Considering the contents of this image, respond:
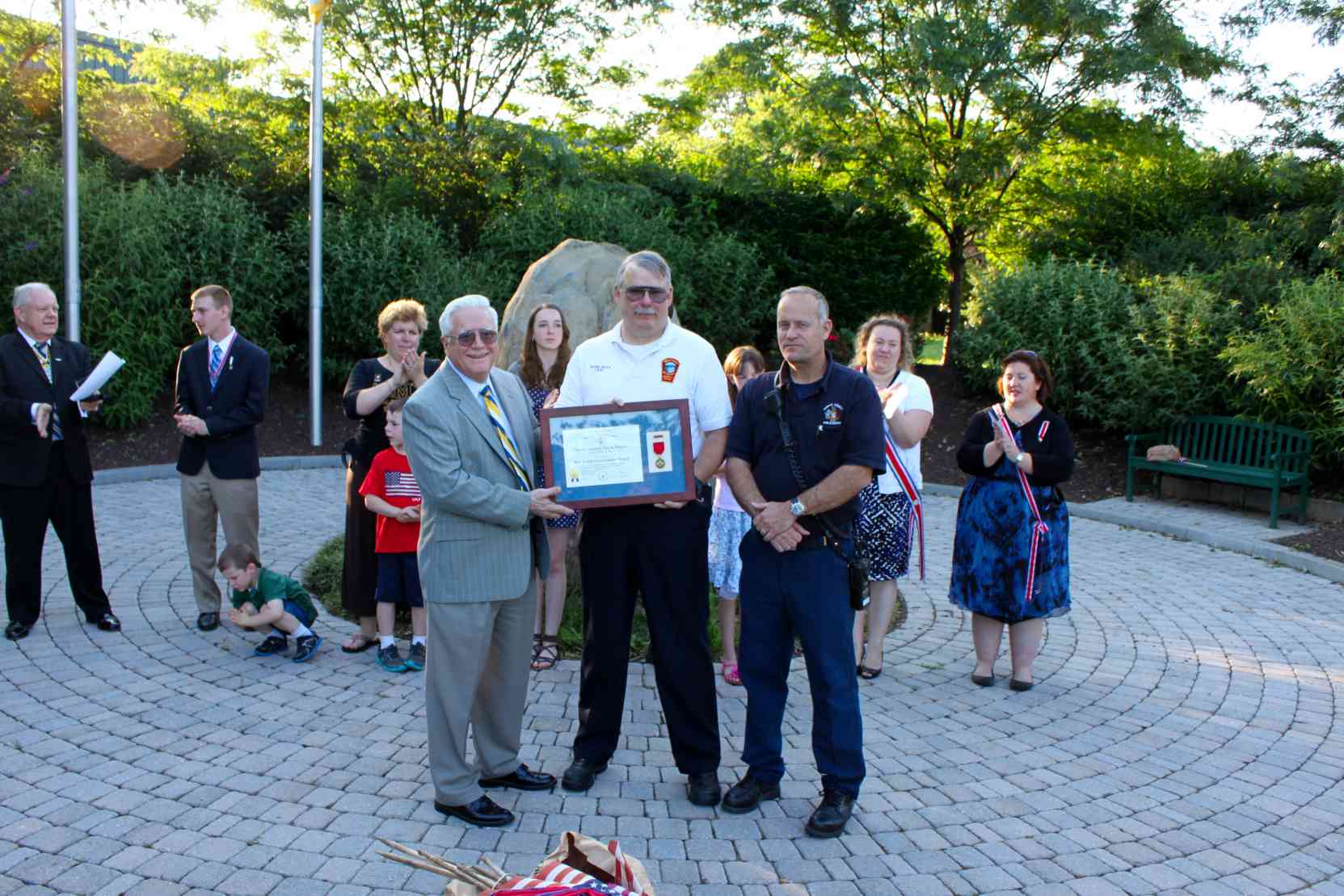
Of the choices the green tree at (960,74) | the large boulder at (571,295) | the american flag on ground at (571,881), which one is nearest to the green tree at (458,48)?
the green tree at (960,74)

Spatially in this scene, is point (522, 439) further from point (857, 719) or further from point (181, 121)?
point (181, 121)

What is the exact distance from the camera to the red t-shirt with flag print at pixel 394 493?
5.86 metres

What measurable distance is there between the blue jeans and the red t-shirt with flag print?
7.80 feet

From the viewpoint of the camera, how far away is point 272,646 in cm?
605

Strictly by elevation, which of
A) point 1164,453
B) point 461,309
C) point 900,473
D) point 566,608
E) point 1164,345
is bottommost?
point 566,608

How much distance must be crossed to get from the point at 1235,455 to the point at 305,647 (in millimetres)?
10583

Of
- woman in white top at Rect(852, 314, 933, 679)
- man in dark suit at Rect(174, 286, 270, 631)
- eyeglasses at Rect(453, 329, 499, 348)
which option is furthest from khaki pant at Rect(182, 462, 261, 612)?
woman in white top at Rect(852, 314, 933, 679)

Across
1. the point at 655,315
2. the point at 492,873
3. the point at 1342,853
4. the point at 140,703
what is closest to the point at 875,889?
the point at 492,873

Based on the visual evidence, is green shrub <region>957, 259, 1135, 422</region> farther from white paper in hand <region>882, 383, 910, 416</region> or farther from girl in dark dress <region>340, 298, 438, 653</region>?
girl in dark dress <region>340, 298, 438, 653</region>

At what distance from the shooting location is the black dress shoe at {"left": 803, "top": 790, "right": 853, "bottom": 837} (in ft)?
13.3

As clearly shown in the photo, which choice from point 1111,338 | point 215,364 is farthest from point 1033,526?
point 1111,338

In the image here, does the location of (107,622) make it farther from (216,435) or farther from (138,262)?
(138,262)

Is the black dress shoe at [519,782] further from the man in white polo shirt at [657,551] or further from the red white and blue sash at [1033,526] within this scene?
the red white and blue sash at [1033,526]

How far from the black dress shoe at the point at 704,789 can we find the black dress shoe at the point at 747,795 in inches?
1.9
